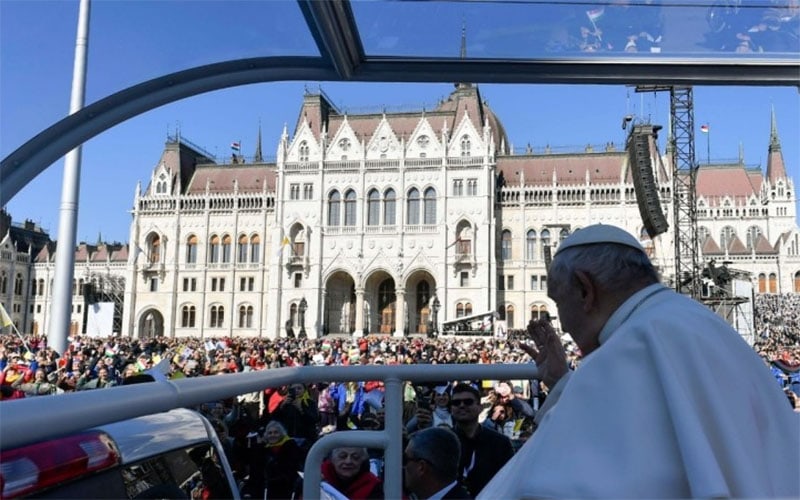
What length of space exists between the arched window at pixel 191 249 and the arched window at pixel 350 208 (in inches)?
512

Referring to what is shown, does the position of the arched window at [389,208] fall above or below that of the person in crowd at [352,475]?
above

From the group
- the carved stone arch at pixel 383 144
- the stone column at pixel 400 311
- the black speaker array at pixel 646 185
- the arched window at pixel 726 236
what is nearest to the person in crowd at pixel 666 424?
the black speaker array at pixel 646 185

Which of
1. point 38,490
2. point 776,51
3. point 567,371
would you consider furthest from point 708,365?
point 776,51

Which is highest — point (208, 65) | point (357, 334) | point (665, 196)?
point (665, 196)

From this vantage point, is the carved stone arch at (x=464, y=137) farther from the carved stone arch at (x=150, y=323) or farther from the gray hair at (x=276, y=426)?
the gray hair at (x=276, y=426)

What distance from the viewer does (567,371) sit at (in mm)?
1984

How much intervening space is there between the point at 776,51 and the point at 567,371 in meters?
2.18

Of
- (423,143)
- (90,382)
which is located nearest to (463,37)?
(90,382)

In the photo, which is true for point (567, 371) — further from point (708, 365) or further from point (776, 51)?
point (776, 51)

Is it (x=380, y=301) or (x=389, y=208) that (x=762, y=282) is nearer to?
(x=389, y=208)

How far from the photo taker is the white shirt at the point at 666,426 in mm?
1019

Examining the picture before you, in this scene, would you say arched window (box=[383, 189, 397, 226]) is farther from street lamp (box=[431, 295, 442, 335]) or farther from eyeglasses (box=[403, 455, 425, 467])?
eyeglasses (box=[403, 455, 425, 467])

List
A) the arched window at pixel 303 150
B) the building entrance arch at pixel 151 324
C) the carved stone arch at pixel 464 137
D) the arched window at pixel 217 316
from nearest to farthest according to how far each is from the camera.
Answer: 1. the carved stone arch at pixel 464 137
2. the arched window at pixel 303 150
3. the arched window at pixel 217 316
4. the building entrance arch at pixel 151 324

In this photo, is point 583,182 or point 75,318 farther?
point 75,318
